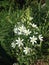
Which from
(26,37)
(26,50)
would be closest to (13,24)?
(26,37)

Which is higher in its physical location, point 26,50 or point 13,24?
point 13,24

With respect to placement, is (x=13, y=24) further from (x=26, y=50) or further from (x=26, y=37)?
(x=26, y=50)

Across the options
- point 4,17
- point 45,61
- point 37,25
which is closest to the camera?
point 45,61

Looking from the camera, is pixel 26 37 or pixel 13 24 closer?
pixel 26 37

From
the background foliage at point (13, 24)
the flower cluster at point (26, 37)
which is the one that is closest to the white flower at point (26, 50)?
the flower cluster at point (26, 37)

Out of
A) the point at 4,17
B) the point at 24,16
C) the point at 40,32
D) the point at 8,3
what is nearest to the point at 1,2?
the point at 8,3

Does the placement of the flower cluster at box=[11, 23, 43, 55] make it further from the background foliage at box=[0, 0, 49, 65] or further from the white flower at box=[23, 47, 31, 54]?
the background foliage at box=[0, 0, 49, 65]

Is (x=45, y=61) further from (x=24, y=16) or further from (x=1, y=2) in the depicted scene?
(x=1, y=2)

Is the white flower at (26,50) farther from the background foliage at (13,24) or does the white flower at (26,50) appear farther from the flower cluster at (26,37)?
the background foliage at (13,24)
